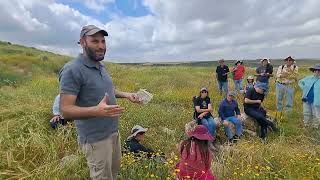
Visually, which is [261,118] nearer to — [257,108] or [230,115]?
[257,108]

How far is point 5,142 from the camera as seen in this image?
6012 millimetres

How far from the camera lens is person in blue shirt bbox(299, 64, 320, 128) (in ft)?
29.0

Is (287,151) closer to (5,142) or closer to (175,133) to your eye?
(175,133)

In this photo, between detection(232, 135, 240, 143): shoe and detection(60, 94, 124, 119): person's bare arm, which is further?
detection(232, 135, 240, 143): shoe

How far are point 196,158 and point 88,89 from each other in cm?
175

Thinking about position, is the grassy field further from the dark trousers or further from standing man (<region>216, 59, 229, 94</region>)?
standing man (<region>216, 59, 229, 94</region>)

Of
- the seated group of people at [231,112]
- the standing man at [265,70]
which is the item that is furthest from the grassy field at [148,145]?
the standing man at [265,70]

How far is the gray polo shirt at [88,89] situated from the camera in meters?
3.49

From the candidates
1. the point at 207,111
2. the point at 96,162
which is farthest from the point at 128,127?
the point at 96,162

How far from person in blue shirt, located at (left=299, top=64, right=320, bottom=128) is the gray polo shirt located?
6250mm

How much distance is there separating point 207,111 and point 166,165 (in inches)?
146

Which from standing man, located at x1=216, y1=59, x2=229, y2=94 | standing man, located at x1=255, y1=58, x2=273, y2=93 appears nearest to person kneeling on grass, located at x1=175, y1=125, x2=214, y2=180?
standing man, located at x1=255, y1=58, x2=273, y2=93

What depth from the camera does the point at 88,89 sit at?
3611 mm

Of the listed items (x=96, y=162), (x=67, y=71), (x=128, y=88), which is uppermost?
(x=67, y=71)
